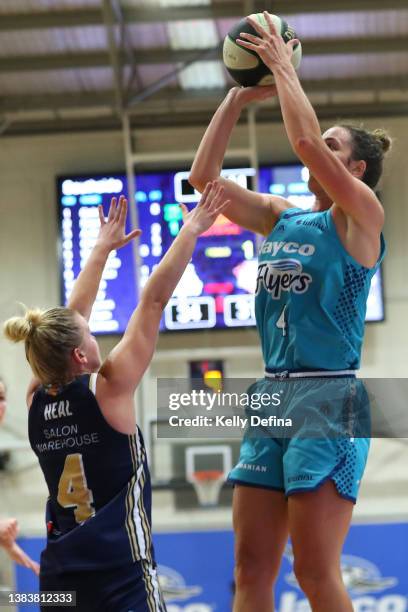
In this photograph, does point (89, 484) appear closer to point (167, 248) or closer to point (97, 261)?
point (97, 261)

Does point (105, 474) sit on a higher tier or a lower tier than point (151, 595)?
higher

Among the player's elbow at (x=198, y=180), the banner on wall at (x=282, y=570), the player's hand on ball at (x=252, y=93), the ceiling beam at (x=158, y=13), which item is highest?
the ceiling beam at (x=158, y=13)

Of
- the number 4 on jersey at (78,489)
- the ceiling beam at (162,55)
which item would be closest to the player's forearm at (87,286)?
the number 4 on jersey at (78,489)

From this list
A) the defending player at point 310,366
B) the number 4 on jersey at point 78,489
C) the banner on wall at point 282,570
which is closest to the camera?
the number 4 on jersey at point 78,489

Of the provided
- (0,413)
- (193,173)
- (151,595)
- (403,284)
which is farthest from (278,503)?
(403,284)

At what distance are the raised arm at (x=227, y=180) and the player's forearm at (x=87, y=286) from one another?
16.7 inches

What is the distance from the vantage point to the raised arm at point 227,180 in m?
3.27

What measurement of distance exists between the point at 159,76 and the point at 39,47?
110 cm

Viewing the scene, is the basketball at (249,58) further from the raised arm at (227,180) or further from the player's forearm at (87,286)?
the player's forearm at (87,286)

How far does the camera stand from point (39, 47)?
8.50 m

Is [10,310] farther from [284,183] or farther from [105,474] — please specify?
[105,474]

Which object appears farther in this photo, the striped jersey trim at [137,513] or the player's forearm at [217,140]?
the player's forearm at [217,140]

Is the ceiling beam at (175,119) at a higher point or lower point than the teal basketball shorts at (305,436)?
higher

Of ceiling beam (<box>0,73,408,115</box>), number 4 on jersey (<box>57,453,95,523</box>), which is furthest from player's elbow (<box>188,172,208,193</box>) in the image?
ceiling beam (<box>0,73,408,115</box>)
